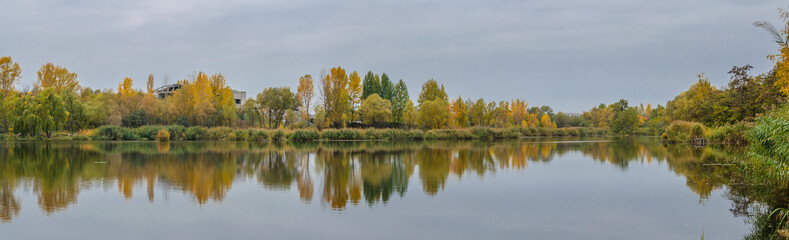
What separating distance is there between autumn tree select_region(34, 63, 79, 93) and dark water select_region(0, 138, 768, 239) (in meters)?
38.0

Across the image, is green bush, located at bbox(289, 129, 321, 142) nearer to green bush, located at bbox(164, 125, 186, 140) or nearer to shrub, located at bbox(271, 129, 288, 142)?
shrub, located at bbox(271, 129, 288, 142)

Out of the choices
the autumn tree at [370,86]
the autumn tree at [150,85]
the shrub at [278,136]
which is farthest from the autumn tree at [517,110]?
the autumn tree at [150,85]

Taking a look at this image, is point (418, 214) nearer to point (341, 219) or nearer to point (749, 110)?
point (341, 219)

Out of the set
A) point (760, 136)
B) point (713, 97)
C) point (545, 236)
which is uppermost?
point (713, 97)

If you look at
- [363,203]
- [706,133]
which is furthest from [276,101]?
[363,203]

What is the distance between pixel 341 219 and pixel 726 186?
32.7 feet

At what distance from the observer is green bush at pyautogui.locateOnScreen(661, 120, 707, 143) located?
35.7 metres

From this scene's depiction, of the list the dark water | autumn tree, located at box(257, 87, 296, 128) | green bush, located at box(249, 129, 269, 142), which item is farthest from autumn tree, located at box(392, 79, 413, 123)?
the dark water

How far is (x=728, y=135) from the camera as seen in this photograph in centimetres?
3228

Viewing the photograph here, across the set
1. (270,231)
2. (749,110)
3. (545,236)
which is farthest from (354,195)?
(749,110)

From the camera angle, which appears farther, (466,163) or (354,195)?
(466,163)

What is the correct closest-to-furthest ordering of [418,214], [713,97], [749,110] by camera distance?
[418,214] < [749,110] < [713,97]

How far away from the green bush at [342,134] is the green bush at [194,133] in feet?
33.2

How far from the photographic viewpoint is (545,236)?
774cm
